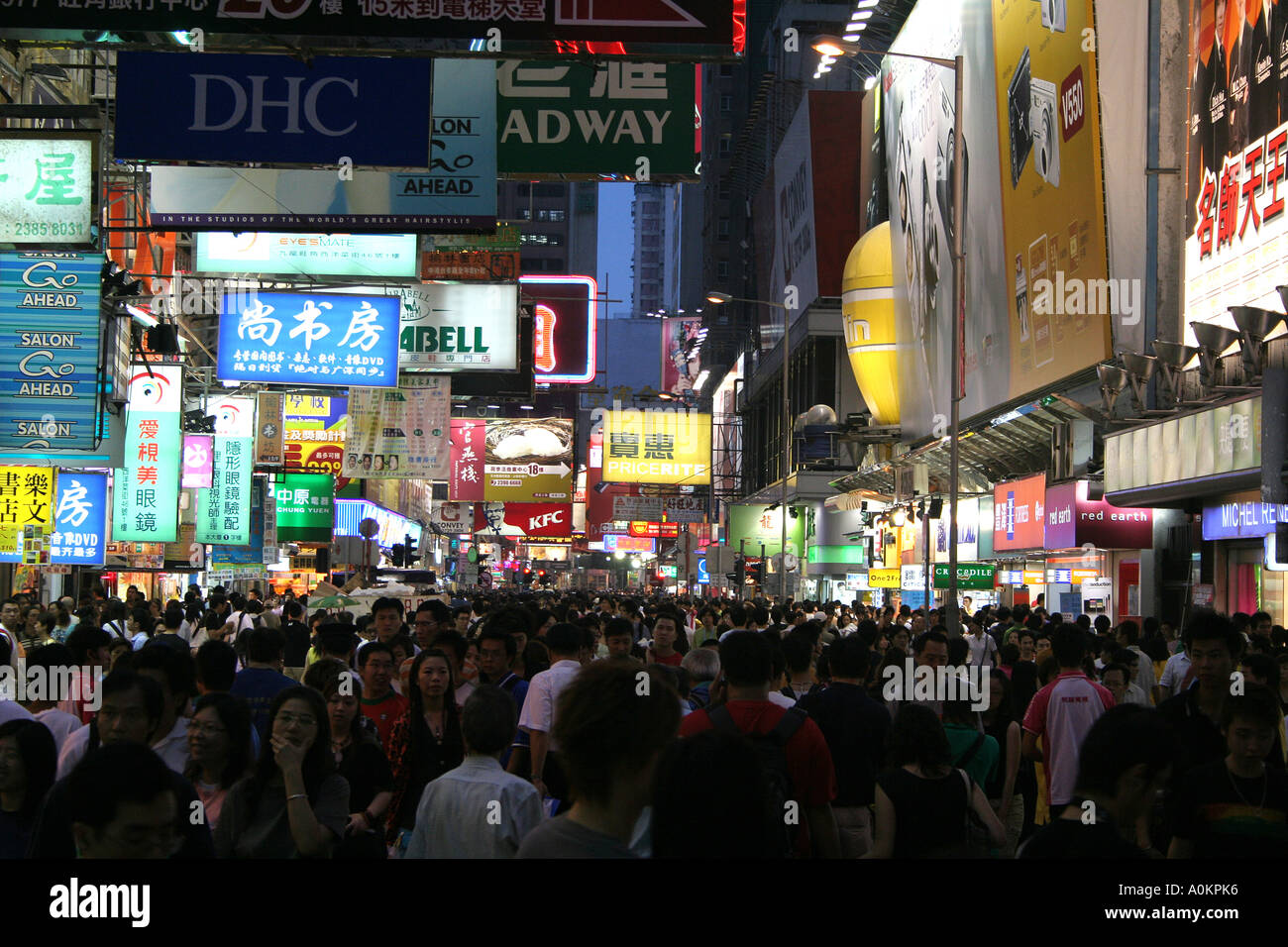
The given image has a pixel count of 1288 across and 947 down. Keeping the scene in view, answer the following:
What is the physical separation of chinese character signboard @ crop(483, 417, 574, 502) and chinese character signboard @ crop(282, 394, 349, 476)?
11491mm

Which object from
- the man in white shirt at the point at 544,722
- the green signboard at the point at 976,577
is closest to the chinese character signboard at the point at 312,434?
the green signboard at the point at 976,577

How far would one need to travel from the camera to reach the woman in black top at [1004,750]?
8.70 meters

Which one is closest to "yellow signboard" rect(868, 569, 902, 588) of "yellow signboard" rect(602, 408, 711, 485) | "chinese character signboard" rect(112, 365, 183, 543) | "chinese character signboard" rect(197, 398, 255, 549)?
"yellow signboard" rect(602, 408, 711, 485)

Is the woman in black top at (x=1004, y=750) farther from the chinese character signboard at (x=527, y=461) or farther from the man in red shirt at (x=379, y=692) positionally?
the chinese character signboard at (x=527, y=461)

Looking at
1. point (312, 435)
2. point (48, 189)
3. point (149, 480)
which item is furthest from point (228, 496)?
point (48, 189)

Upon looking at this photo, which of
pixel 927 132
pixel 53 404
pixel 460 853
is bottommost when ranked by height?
pixel 460 853

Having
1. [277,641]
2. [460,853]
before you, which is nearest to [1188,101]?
[277,641]

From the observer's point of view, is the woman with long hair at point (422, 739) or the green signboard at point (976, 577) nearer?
the woman with long hair at point (422, 739)

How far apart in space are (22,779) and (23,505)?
48.9 feet

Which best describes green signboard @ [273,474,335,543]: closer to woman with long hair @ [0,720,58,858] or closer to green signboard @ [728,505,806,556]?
green signboard @ [728,505,806,556]

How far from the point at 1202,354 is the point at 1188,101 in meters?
5.26

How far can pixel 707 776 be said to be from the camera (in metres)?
3.64

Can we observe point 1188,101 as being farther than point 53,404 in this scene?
Yes
